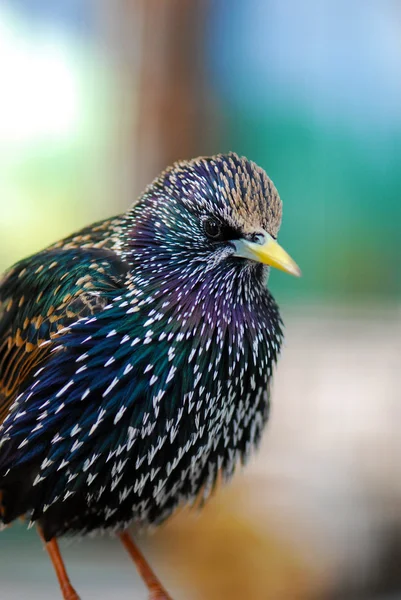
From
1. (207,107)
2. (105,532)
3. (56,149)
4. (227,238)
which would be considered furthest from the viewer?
(56,149)

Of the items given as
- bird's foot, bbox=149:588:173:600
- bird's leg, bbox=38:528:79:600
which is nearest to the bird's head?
bird's leg, bbox=38:528:79:600

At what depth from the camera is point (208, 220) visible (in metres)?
1.05

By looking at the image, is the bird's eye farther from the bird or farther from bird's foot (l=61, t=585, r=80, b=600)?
bird's foot (l=61, t=585, r=80, b=600)

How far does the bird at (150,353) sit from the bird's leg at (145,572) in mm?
229

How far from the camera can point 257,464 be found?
2.71 meters

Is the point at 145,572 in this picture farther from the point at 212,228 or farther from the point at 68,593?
the point at 212,228

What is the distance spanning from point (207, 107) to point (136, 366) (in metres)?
0.97

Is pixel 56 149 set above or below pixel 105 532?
above

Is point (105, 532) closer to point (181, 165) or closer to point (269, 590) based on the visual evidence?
point (181, 165)

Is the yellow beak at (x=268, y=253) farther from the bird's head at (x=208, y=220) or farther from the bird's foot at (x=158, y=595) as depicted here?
the bird's foot at (x=158, y=595)

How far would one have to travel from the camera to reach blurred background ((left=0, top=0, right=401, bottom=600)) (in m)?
1.90

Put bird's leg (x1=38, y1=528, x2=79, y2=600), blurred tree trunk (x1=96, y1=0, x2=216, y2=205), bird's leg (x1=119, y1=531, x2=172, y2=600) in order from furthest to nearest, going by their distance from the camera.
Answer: blurred tree trunk (x1=96, y1=0, x2=216, y2=205)
bird's leg (x1=119, y1=531, x2=172, y2=600)
bird's leg (x1=38, y1=528, x2=79, y2=600)

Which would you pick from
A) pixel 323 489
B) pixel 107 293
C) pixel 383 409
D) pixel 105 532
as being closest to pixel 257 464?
pixel 323 489

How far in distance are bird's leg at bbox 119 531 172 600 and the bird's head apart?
1.70 ft
